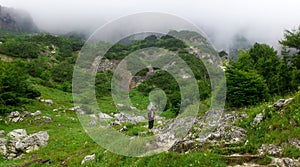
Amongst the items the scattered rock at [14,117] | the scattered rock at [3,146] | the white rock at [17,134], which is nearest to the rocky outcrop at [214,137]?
the scattered rock at [3,146]

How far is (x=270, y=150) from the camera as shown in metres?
12.6

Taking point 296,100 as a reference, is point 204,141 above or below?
below

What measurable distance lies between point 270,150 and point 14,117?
3041cm

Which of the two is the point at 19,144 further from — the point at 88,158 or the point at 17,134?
the point at 88,158

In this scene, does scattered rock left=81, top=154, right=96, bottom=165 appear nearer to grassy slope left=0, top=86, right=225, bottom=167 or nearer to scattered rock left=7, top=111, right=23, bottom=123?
grassy slope left=0, top=86, right=225, bottom=167

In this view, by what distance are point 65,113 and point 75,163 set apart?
1027 inches

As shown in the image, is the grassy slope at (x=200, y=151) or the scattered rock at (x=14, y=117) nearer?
the grassy slope at (x=200, y=151)

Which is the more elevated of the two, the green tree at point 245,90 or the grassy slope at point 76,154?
the green tree at point 245,90

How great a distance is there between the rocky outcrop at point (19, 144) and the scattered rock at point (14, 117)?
899 centimetres

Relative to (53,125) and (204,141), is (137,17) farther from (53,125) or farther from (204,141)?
(53,125)

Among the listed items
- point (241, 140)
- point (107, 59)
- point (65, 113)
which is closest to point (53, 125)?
point (65, 113)

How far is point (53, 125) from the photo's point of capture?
34188 millimetres

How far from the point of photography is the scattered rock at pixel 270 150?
40.1ft

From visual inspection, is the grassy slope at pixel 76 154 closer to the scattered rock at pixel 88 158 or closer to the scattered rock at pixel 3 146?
the scattered rock at pixel 88 158
